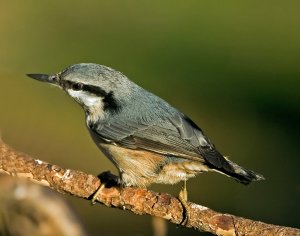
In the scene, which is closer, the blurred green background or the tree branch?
the tree branch

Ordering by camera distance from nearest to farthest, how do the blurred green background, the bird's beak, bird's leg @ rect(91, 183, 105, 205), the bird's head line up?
bird's leg @ rect(91, 183, 105, 205), the bird's head, the bird's beak, the blurred green background

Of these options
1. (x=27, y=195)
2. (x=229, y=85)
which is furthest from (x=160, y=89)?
(x=27, y=195)

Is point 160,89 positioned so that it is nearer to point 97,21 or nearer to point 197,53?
point 197,53

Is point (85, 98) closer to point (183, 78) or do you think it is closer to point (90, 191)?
point (90, 191)

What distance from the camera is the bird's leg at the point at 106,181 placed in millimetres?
3048

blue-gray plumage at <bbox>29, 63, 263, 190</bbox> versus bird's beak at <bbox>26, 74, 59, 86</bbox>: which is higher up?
bird's beak at <bbox>26, 74, 59, 86</bbox>

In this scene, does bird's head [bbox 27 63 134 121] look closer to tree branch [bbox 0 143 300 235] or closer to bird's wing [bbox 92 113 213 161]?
bird's wing [bbox 92 113 213 161]

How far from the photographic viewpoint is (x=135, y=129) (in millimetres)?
3623

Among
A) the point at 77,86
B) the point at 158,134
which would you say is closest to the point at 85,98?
the point at 77,86

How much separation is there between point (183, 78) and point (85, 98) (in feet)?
15.5

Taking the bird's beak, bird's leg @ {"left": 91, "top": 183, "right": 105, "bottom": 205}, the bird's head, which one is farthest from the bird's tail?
the bird's beak

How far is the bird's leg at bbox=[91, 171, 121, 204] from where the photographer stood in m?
3.05

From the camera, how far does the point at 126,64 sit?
334 inches

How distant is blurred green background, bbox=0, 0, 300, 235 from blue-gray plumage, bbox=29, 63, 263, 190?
1.69 m
